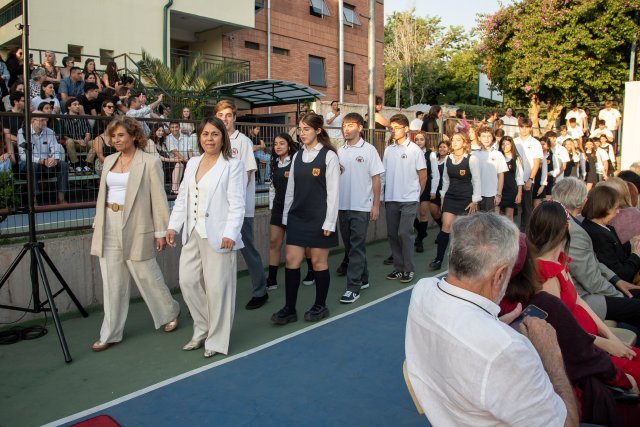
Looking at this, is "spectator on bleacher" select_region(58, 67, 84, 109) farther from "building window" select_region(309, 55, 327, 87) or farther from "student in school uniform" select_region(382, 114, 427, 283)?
"building window" select_region(309, 55, 327, 87)

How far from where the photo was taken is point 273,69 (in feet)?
73.2

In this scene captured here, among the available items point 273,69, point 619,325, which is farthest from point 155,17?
point 619,325

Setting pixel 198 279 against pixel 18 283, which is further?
pixel 18 283

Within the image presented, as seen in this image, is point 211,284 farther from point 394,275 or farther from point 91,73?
point 91,73

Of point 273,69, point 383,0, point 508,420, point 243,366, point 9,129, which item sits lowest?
point 243,366

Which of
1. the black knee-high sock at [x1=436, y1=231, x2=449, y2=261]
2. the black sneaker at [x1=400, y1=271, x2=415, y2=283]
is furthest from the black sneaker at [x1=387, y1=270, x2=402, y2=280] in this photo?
the black knee-high sock at [x1=436, y1=231, x2=449, y2=261]

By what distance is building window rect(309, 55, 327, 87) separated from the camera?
24359mm

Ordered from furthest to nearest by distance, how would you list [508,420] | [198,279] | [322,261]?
1. [322,261]
2. [198,279]
3. [508,420]

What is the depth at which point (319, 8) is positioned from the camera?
961 inches

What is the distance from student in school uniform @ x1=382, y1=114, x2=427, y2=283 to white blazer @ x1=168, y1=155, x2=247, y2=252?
2905 mm

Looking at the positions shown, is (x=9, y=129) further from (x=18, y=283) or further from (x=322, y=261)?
(x=322, y=261)

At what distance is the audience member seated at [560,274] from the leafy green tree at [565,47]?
18.8 meters

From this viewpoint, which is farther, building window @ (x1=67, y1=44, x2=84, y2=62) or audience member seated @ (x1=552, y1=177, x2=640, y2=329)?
building window @ (x1=67, y1=44, x2=84, y2=62)

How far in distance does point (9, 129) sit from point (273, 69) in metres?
17.7
